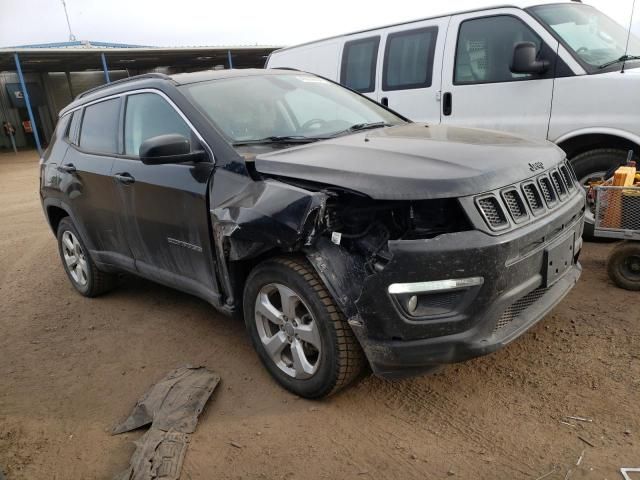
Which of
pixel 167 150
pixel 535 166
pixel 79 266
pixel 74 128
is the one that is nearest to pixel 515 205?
pixel 535 166

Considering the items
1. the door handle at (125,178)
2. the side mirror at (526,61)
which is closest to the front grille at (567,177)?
the side mirror at (526,61)

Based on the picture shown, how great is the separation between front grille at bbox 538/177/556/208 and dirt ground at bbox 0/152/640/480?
0.96 m

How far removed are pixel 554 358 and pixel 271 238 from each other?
1.82 meters

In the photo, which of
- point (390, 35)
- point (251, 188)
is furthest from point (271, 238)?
point (390, 35)

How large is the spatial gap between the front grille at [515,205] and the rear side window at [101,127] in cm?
291

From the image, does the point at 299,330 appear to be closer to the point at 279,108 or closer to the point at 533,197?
the point at 533,197

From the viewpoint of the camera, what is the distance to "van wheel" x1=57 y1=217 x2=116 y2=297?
A: 4.78 m

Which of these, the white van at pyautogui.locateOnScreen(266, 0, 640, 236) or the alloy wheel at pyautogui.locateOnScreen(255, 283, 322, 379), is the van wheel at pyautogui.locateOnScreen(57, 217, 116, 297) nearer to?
the alloy wheel at pyautogui.locateOnScreen(255, 283, 322, 379)

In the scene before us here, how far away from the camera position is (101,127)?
14.1 feet

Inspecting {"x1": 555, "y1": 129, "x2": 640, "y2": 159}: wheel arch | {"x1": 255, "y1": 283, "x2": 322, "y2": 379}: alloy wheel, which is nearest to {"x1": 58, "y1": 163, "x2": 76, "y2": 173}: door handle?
{"x1": 255, "y1": 283, "x2": 322, "y2": 379}: alloy wheel

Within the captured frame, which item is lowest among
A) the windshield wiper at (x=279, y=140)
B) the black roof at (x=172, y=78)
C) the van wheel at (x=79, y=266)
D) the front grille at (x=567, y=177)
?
the van wheel at (x=79, y=266)

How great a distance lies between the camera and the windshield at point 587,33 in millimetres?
4793

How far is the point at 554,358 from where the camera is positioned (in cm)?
311

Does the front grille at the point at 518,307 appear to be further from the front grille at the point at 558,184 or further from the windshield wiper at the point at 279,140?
the windshield wiper at the point at 279,140
